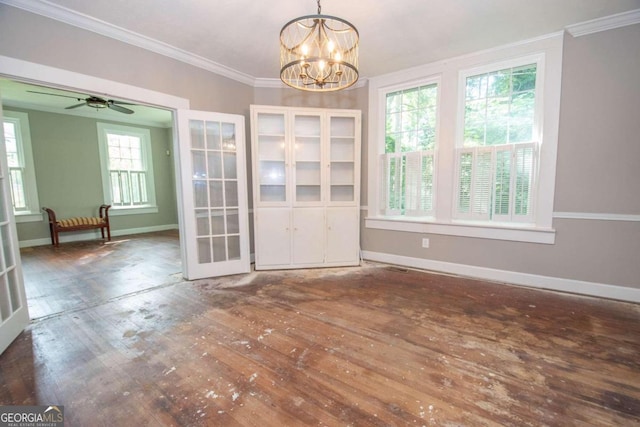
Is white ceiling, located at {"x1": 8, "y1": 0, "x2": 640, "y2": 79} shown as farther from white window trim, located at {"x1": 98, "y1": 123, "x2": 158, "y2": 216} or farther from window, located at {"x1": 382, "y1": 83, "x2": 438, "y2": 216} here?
white window trim, located at {"x1": 98, "y1": 123, "x2": 158, "y2": 216}

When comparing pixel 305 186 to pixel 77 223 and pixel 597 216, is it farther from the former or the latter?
pixel 77 223

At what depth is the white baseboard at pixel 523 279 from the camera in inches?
109

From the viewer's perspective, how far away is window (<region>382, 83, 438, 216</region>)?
3.70 m

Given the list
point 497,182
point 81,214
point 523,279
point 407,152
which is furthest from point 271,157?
point 81,214

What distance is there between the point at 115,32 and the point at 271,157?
2058mm

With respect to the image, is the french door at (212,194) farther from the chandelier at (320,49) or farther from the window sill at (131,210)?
the window sill at (131,210)

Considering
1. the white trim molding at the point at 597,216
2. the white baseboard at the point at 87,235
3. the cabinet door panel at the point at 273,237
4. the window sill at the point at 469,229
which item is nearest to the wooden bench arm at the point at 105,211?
the white baseboard at the point at 87,235

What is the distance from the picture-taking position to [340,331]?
224 centimetres

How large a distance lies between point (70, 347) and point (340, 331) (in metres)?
2.06

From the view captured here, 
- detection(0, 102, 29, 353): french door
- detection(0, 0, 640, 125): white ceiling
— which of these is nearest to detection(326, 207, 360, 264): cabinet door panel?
detection(0, 0, 640, 125): white ceiling

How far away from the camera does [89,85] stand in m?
2.57

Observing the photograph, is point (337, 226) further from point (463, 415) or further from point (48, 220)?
point (48, 220)

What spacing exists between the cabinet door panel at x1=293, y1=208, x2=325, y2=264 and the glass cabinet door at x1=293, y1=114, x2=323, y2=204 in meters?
0.19

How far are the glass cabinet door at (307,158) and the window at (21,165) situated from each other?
5508 mm
